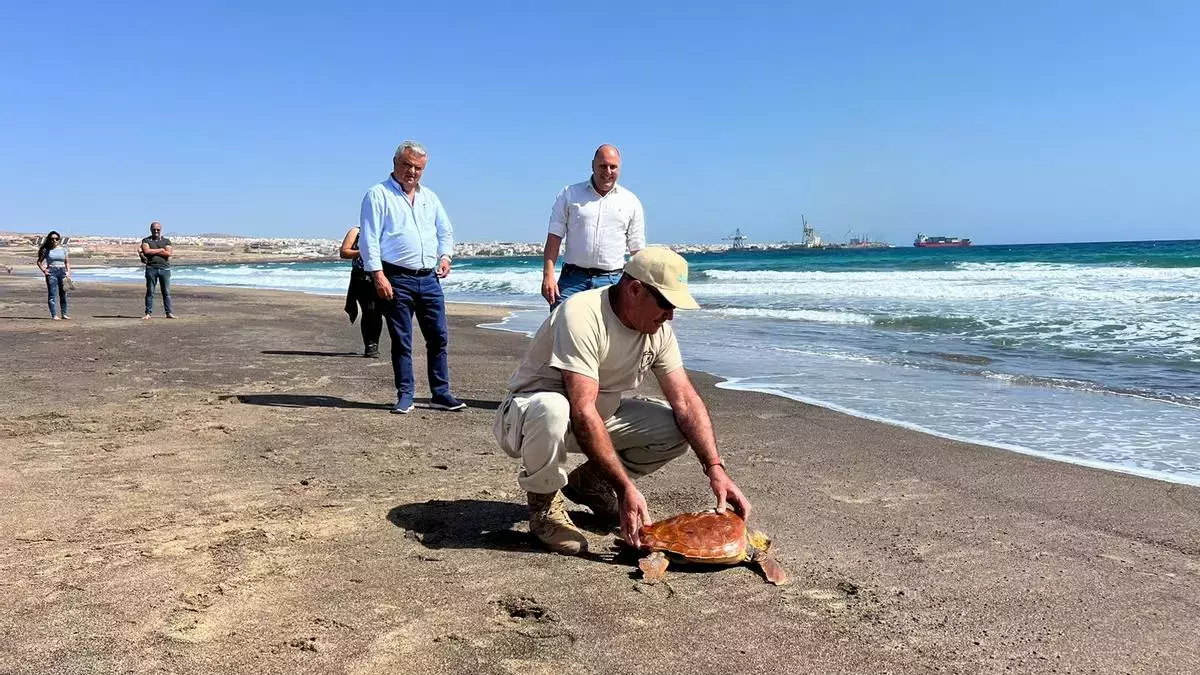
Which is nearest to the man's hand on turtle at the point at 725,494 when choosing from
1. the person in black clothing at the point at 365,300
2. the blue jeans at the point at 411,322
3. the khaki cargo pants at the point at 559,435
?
the khaki cargo pants at the point at 559,435

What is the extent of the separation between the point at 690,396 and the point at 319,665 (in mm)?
1630

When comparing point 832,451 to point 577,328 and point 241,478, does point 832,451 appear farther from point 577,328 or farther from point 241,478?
point 241,478

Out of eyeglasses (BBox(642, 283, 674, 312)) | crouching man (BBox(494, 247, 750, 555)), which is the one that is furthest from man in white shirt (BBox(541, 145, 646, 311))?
eyeglasses (BBox(642, 283, 674, 312))

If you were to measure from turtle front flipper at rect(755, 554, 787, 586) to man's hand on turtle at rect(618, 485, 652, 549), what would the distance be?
1.43ft

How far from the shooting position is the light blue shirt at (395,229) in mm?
5438

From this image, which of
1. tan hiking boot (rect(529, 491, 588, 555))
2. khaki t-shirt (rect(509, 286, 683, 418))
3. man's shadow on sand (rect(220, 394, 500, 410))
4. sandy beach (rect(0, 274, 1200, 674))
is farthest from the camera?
man's shadow on sand (rect(220, 394, 500, 410))

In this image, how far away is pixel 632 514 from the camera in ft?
9.38

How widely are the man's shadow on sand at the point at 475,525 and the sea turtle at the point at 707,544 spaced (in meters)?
0.17

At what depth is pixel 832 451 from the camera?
4.77 metres

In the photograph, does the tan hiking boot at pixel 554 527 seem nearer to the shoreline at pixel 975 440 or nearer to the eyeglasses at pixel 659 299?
the eyeglasses at pixel 659 299

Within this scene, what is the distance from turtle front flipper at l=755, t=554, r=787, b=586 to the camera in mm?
2834

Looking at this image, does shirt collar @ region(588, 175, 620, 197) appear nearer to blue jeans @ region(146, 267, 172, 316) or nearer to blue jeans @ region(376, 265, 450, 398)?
blue jeans @ region(376, 265, 450, 398)

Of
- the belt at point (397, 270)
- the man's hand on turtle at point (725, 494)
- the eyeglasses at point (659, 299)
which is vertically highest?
the belt at point (397, 270)

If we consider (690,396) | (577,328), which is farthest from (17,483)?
(690,396)
